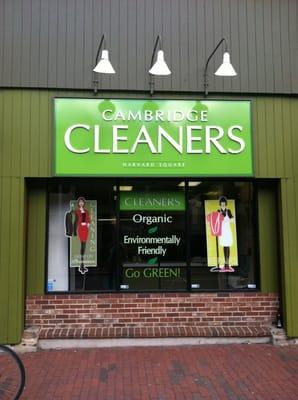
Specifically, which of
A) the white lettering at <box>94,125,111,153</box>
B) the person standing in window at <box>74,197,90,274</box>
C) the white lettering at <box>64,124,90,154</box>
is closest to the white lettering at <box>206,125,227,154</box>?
the white lettering at <box>94,125,111,153</box>

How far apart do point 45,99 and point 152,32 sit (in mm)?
2061

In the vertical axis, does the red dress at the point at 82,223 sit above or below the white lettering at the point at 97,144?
below

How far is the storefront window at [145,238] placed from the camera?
770cm

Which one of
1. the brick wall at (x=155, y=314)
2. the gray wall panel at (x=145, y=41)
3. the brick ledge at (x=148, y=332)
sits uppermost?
the gray wall panel at (x=145, y=41)

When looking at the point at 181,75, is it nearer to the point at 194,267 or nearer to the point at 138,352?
the point at 194,267

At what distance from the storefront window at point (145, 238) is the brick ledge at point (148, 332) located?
0.65 meters

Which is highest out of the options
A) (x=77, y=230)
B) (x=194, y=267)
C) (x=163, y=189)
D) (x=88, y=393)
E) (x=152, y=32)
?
(x=152, y=32)

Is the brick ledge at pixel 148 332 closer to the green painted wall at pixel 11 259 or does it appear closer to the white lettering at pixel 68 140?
the green painted wall at pixel 11 259

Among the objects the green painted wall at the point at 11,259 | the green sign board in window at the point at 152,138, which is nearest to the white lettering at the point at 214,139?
the green sign board in window at the point at 152,138

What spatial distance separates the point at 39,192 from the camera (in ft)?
25.0

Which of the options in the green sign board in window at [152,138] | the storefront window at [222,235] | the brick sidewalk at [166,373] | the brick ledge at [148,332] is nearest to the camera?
the brick sidewalk at [166,373]

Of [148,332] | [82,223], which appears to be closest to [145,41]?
[82,223]

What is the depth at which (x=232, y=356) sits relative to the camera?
6.80 meters

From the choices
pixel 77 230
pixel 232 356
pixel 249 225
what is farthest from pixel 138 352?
pixel 249 225
